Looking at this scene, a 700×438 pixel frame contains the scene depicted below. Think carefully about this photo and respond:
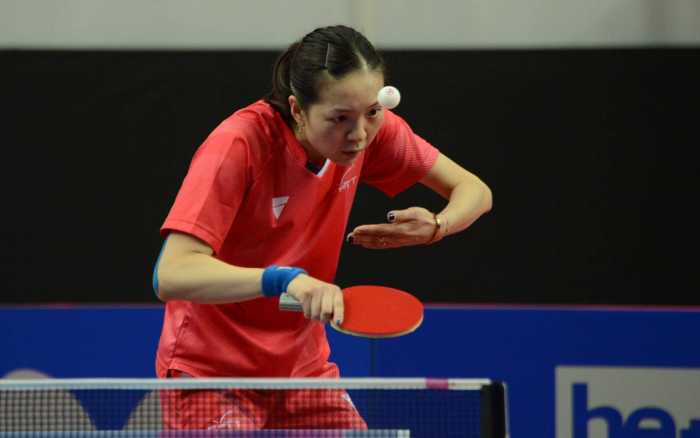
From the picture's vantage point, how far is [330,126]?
6.86 ft

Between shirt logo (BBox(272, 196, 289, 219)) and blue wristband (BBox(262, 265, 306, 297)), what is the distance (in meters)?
0.35

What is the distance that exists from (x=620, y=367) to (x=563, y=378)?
214 mm

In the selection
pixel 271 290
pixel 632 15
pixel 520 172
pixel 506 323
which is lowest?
pixel 271 290

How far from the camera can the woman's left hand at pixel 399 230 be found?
2.30m

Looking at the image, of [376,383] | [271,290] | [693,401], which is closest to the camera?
[376,383]

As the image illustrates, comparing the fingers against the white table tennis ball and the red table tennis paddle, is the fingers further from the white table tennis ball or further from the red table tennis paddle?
the white table tennis ball

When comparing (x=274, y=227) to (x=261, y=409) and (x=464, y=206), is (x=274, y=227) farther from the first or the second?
(x=464, y=206)

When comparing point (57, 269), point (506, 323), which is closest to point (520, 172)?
point (506, 323)

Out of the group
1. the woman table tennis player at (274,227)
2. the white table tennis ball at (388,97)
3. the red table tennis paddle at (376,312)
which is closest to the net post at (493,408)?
the red table tennis paddle at (376,312)

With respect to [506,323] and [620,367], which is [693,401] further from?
[506,323]

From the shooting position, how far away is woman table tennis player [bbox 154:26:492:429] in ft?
6.57

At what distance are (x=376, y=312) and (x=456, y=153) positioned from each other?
2.43 m

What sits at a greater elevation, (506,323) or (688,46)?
(688,46)

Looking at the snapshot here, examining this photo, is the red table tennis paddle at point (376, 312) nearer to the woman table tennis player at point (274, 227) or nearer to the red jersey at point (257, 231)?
the woman table tennis player at point (274, 227)
